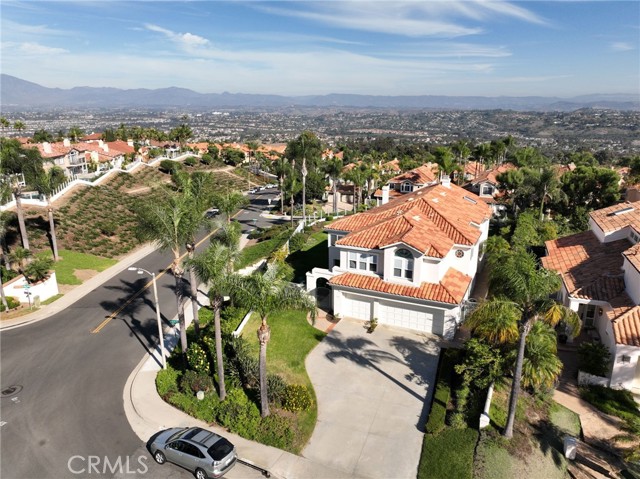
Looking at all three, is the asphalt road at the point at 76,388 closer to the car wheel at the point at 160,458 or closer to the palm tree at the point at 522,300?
the car wheel at the point at 160,458

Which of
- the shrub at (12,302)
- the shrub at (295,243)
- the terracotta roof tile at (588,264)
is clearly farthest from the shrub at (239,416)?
the shrub at (295,243)

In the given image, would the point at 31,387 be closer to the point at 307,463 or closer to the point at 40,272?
the point at 40,272

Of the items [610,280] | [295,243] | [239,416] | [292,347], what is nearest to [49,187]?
[295,243]

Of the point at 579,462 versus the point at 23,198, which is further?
the point at 23,198

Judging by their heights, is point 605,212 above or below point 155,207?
below

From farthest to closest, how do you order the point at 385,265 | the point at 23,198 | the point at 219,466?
1. the point at 23,198
2. the point at 385,265
3. the point at 219,466

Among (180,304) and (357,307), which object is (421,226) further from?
(180,304)

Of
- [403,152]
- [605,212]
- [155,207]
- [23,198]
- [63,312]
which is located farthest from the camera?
[403,152]

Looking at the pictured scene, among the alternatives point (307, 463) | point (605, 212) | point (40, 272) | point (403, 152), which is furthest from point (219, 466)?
point (403, 152)
